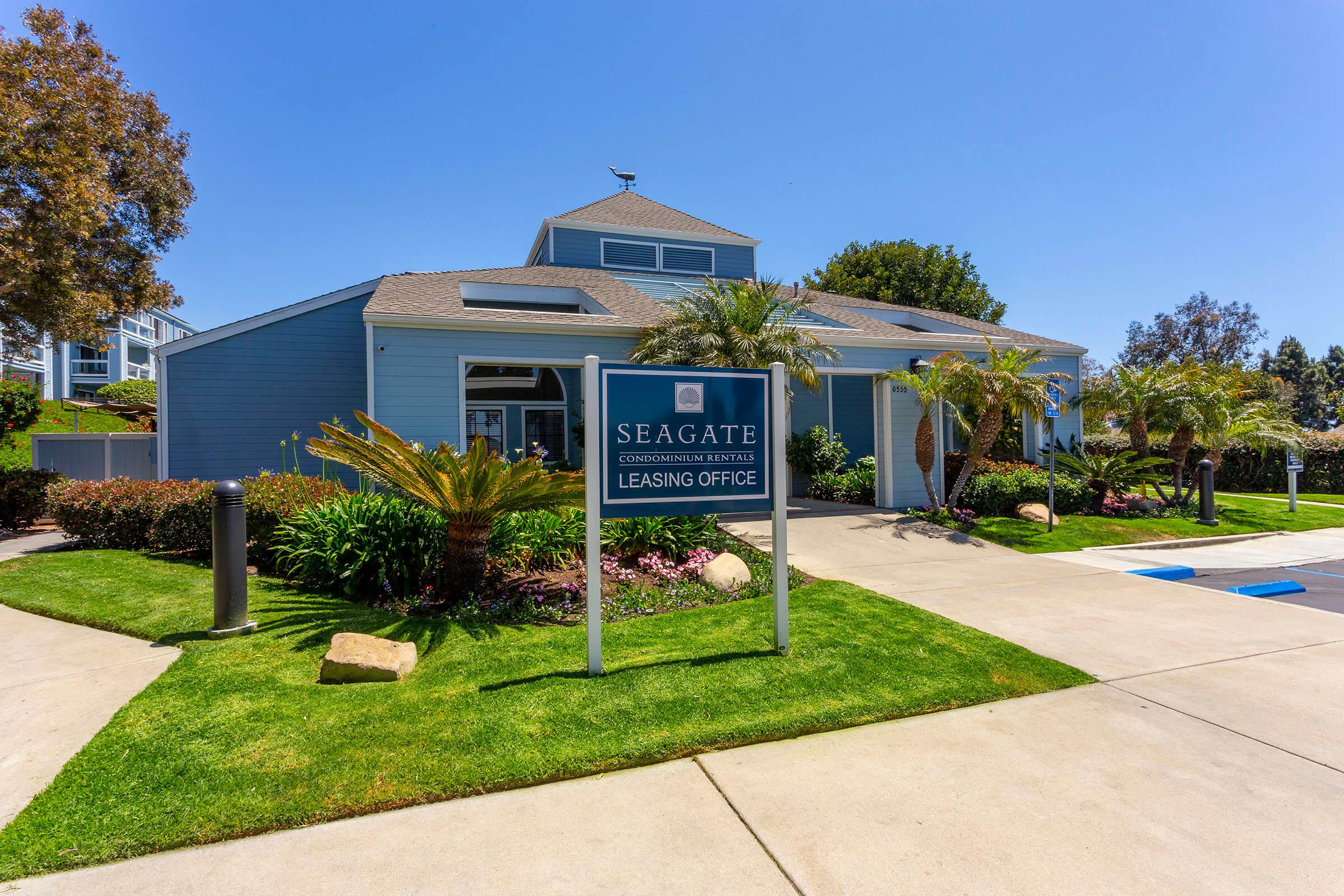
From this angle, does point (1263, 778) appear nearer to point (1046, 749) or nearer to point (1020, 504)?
point (1046, 749)

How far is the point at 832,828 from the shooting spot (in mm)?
2777

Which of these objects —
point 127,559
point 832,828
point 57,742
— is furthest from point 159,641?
point 832,828

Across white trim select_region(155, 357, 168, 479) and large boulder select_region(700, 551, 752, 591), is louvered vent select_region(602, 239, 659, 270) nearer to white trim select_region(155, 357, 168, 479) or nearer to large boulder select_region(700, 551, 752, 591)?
white trim select_region(155, 357, 168, 479)

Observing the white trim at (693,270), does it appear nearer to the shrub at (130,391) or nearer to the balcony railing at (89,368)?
the shrub at (130,391)

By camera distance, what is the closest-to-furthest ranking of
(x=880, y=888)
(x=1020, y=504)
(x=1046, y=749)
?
(x=880, y=888) → (x=1046, y=749) → (x=1020, y=504)

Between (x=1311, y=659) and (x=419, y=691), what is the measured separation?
672cm

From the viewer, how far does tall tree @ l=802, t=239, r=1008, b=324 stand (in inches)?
1249

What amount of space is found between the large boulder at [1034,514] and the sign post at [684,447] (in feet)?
30.6

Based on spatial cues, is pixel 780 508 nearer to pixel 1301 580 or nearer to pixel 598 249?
pixel 1301 580

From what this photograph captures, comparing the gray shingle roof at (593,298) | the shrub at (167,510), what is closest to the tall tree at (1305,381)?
the gray shingle roof at (593,298)

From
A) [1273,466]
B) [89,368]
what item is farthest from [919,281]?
[89,368]

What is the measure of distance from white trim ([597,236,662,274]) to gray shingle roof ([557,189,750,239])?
1.48ft

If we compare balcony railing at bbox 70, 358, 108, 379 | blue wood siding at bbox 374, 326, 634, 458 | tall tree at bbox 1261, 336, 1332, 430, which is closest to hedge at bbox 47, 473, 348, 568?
blue wood siding at bbox 374, 326, 634, 458

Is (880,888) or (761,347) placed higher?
(761,347)
